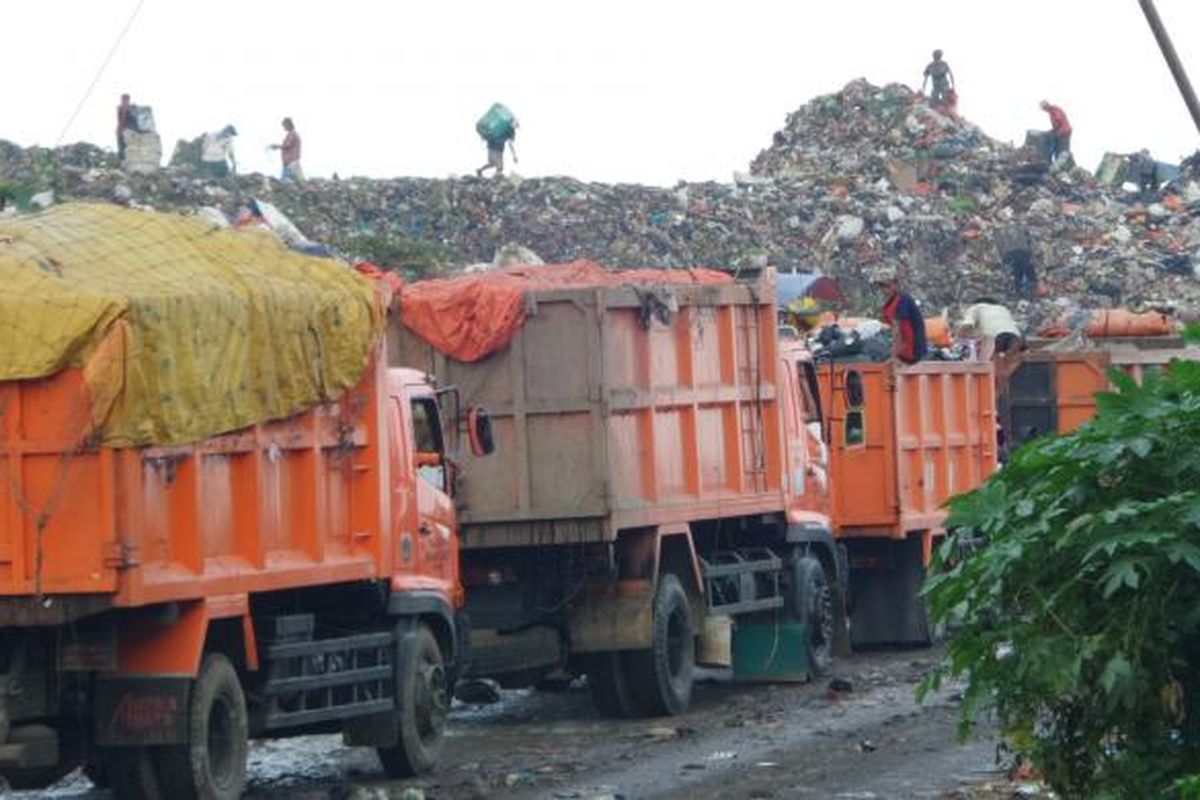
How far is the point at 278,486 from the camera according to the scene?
1333 centimetres

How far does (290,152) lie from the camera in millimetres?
41625

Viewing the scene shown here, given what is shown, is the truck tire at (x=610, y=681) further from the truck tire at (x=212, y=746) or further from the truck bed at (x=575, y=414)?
the truck tire at (x=212, y=746)

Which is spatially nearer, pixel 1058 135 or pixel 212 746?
pixel 212 746

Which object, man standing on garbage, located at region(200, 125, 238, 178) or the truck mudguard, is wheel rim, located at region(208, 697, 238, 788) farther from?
man standing on garbage, located at region(200, 125, 238, 178)

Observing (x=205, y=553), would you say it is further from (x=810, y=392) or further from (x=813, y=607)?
(x=810, y=392)

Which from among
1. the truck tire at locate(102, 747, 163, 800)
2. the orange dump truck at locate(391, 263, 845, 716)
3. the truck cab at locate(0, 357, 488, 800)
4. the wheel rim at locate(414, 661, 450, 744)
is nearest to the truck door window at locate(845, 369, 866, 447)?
the orange dump truck at locate(391, 263, 845, 716)

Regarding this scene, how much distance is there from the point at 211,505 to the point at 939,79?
1511 inches

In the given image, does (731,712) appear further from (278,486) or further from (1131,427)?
(1131,427)

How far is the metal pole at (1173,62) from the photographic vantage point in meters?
10.9

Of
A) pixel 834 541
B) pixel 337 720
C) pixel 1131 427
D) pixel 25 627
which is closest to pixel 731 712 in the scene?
pixel 834 541

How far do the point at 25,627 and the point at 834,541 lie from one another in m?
9.30

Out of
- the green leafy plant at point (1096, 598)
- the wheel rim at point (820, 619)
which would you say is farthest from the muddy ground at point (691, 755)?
the green leafy plant at point (1096, 598)

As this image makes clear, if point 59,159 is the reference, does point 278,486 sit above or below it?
below

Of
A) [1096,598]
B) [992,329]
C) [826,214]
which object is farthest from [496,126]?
[1096,598]
